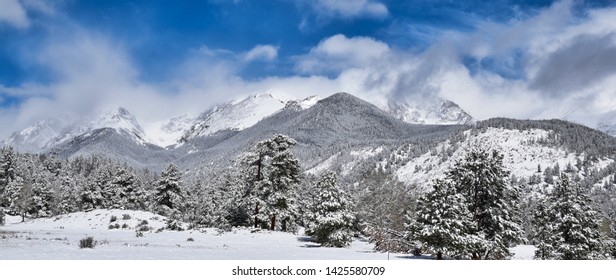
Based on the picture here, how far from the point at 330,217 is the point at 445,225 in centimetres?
1407

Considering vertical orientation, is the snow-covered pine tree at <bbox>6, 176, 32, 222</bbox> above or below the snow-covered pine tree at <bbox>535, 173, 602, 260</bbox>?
above

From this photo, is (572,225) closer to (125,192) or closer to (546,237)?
(546,237)

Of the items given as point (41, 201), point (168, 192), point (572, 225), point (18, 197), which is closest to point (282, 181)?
point (572, 225)

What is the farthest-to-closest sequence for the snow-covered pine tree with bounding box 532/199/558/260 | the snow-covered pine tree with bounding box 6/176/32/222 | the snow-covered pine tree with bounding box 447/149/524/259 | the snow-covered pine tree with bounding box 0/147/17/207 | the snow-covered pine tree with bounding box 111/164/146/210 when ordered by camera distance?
the snow-covered pine tree with bounding box 0/147/17/207, the snow-covered pine tree with bounding box 6/176/32/222, the snow-covered pine tree with bounding box 111/164/146/210, the snow-covered pine tree with bounding box 532/199/558/260, the snow-covered pine tree with bounding box 447/149/524/259

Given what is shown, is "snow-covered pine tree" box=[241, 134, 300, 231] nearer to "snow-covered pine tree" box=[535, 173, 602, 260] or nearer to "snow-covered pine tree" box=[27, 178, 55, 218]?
"snow-covered pine tree" box=[535, 173, 602, 260]

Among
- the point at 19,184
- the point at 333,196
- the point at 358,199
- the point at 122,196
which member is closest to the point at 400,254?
the point at 333,196

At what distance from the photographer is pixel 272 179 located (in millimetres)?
49812

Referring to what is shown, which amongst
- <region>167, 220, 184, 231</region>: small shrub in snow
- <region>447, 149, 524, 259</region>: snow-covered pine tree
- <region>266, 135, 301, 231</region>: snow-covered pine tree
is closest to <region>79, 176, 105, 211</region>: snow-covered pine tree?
<region>167, 220, 184, 231</region>: small shrub in snow

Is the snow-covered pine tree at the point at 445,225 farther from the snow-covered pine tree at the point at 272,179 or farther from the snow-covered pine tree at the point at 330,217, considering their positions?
the snow-covered pine tree at the point at 272,179

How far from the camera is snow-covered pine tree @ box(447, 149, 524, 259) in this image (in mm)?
32062

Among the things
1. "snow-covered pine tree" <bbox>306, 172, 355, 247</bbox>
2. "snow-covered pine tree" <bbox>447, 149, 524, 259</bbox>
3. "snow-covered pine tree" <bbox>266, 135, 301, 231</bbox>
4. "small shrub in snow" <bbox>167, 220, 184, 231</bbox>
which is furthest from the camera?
"snow-covered pine tree" <bbox>266, 135, 301, 231</bbox>

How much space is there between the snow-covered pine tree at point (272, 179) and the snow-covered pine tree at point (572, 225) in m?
24.1

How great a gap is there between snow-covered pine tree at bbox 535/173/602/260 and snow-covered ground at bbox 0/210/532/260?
40.1ft

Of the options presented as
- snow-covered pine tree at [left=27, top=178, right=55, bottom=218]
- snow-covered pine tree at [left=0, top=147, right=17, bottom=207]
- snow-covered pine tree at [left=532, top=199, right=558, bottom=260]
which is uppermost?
snow-covered pine tree at [left=0, top=147, right=17, bottom=207]
